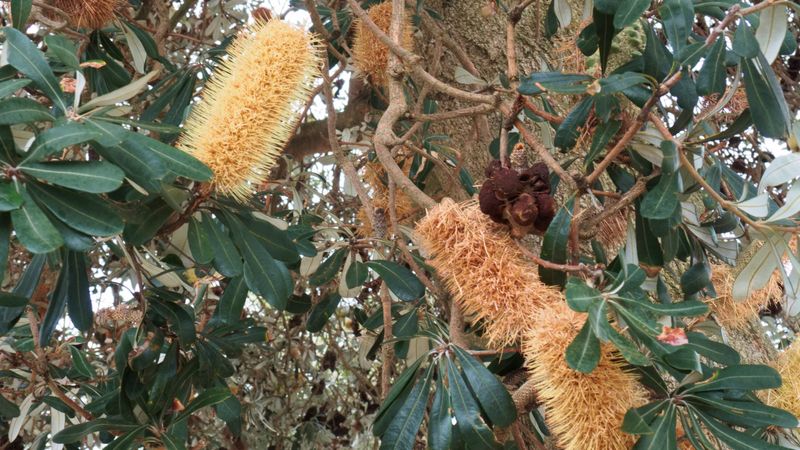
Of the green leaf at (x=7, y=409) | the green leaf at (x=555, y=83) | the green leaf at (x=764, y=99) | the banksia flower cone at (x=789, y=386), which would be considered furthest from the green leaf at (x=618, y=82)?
the green leaf at (x=7, y=409)

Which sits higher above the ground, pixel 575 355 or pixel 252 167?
pixel 252 167

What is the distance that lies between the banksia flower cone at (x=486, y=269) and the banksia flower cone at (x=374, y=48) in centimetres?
75

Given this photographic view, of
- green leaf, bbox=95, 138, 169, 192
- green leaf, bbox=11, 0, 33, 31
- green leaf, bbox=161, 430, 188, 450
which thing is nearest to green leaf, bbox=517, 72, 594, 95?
green leaf, bbox=95, 138, 169, 192

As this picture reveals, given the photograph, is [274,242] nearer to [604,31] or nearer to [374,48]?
[604,31]

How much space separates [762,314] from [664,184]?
1.08m

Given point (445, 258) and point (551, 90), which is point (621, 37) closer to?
point (551, 90)

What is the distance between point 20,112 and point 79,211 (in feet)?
0.45

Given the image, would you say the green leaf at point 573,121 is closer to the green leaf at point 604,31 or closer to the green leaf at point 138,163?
the green leaf at point 604,31

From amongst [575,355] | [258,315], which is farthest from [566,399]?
[258,315]

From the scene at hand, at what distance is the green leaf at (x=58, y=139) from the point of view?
896 millimetres

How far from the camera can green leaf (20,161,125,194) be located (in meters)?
0.89

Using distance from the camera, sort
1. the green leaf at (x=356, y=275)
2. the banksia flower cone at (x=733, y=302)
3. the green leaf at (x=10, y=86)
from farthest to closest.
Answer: the green leaf at (x=356, y=275) < the banksia flower cone at (x=733, y=302) < the green leaf at (x=10, y=86)

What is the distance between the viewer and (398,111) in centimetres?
137

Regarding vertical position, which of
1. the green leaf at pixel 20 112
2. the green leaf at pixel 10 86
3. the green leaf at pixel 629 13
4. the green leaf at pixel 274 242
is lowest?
the green leaf at pixel 274 242
